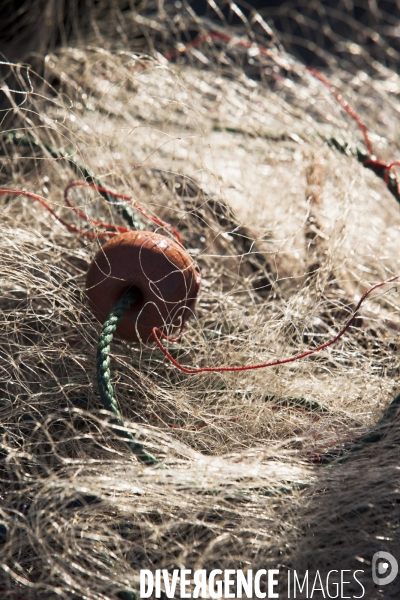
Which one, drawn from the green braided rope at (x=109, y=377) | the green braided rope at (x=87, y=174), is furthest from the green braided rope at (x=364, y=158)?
the green braided rope at (x=109, y=377)

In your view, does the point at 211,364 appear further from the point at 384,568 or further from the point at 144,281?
the point at 384,568

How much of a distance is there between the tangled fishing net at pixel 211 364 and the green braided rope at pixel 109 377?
0.02 m

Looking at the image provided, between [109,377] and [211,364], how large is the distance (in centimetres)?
22

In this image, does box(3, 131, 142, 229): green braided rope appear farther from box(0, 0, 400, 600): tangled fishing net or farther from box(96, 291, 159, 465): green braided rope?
box(96, 291, 159, 465): green braided rope

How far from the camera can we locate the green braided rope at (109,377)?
3.21 ft

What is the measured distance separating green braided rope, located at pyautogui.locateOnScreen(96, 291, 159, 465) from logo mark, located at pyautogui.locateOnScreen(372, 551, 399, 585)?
1.16 feet

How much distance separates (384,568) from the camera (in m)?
0.93

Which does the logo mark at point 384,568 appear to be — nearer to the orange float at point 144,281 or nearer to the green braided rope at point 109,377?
the green braided rope at point 109,377

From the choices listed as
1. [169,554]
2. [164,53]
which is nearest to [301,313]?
[169,554]

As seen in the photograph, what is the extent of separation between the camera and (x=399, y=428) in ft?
3.31

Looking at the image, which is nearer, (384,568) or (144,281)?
(384,568)

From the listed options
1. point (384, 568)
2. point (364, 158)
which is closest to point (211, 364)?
point (384, 568)

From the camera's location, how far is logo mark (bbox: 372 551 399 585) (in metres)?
0.92

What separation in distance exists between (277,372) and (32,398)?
431mm
